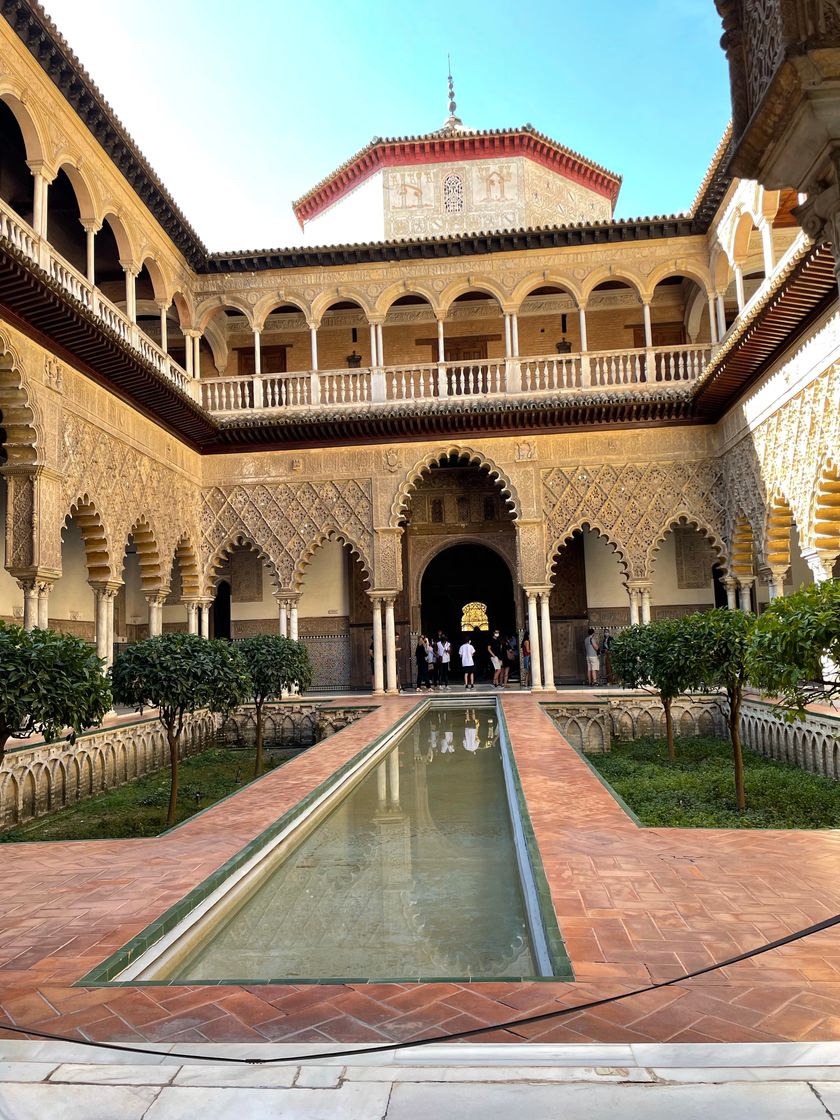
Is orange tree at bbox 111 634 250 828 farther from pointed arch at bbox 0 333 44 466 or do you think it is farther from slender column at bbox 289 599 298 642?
slender column at bbox 289 599 298 642

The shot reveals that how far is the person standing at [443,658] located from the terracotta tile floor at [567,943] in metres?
11.3

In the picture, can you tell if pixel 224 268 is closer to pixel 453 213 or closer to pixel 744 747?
pixel 453 213

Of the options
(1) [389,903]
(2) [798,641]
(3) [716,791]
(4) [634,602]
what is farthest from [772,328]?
(1) [389,903]

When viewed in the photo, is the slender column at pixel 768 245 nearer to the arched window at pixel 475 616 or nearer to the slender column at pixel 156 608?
the arched window at pixel 475 616

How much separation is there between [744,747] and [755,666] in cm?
734

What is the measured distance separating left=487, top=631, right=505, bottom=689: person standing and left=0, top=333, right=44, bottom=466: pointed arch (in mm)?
9273

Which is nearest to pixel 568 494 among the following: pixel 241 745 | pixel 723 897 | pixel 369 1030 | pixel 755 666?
pixel 241 745

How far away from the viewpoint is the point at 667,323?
17.1 meters

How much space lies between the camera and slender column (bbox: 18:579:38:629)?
9.54 meters

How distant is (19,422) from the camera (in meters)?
9.62

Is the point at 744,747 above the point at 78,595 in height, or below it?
below

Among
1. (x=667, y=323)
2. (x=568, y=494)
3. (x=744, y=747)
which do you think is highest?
(x=667, y=323)

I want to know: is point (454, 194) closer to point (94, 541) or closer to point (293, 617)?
point (293, 617)

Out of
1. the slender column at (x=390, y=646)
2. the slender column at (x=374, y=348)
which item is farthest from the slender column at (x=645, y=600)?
the slender column at (x=374, y=348)
